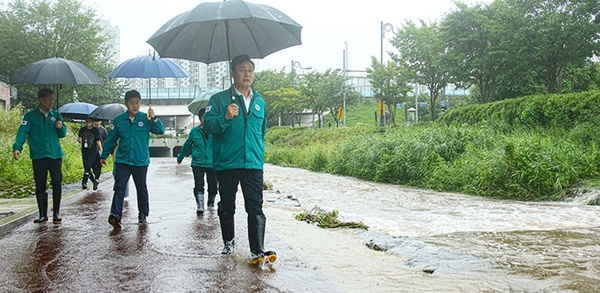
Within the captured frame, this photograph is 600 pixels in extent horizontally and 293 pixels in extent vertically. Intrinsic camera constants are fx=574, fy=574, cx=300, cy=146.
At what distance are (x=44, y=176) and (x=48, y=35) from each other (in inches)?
1110

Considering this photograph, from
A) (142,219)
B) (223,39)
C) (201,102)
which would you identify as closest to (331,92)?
(201,102)

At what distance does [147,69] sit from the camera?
8.55 m

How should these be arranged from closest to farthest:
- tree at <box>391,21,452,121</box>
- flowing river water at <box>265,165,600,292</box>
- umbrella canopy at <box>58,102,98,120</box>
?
flowing river water at <box>265,165,600,292</box> < umbrella canopy at <box>58,102,98,120</box> < tree at <box>391,21,452,121</box>

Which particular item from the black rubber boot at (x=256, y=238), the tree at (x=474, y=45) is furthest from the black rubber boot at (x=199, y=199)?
the tree at (x=474, y=45)

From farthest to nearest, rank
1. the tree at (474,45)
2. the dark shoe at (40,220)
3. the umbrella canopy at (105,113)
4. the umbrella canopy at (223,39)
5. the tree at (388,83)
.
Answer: the tree at (388,83)
the tree at (474,45)
the umbrella canopy at (105,113)
the dark shoe at (40,220)
the umbrella canopy at (223,39)

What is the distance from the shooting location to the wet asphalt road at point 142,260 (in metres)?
4.59

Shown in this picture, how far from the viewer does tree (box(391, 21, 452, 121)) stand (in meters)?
33.6

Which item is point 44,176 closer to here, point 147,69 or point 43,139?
point 43,139

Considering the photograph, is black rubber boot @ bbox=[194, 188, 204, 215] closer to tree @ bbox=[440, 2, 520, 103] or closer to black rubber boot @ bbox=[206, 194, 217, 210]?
black rubber boot @ bbox=[206, 194, 217, 210]

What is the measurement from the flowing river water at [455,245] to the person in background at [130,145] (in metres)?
1.92

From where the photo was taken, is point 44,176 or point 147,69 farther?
point 147,69

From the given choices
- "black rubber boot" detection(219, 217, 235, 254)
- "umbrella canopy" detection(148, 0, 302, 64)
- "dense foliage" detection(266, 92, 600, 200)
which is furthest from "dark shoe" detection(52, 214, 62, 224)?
"dense foliage" detection(266, 92, 600, 200)

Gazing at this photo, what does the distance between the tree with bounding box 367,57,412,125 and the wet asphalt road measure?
32009mm

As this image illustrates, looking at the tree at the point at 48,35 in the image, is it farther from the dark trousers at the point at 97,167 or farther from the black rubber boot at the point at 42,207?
the black rubber boot at the point at 42,207
